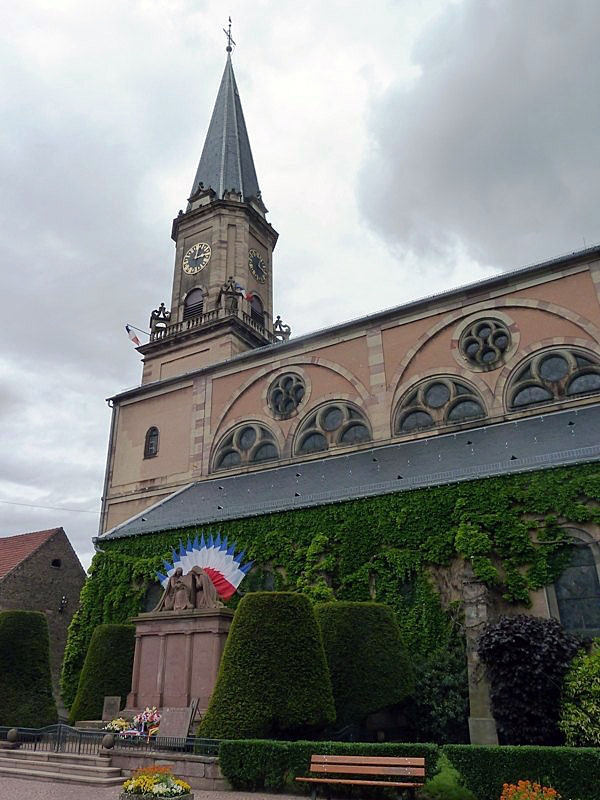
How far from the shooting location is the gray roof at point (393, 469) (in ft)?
57.5

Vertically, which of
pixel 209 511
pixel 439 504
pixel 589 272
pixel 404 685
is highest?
pixel 589 272

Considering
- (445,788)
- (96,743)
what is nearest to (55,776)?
(96,743)

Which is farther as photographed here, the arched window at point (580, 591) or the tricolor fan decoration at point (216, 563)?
the tricolor fan decoration at point (216, 563)

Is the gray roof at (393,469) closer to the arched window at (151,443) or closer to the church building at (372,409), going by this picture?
the church building at (372,409)

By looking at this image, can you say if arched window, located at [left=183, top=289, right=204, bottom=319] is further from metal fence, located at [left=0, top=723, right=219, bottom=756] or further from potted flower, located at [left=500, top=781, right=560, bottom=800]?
potted flower, located at [left=500, top=781, right=560, bottom=800]

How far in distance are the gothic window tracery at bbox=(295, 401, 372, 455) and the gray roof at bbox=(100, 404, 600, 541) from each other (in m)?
0.84

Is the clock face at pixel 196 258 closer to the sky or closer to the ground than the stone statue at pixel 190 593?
Answer: closer to the sky

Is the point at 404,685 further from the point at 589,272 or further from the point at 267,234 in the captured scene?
the point at 267,234

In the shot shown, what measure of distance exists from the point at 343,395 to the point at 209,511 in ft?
23.2

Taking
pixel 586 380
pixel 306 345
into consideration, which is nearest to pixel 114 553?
pixel 306 345

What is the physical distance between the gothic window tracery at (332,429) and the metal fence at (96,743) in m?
13.4

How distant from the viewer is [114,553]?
2328cm

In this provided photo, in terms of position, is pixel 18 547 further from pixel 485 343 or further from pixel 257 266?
pixel 485 343

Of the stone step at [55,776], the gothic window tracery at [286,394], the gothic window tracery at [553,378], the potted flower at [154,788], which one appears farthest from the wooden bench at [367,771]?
the gothic window tracery at [286,394]
